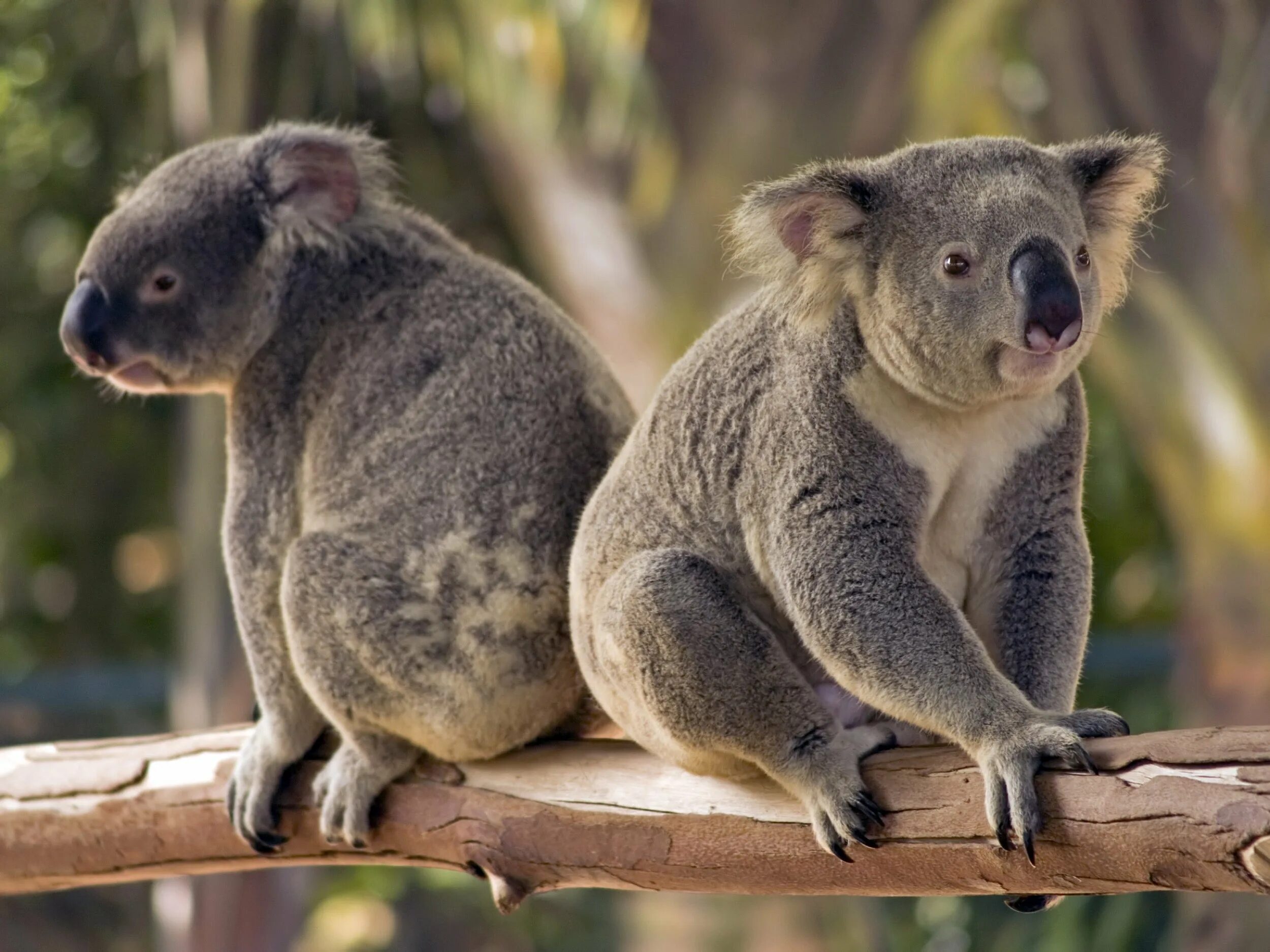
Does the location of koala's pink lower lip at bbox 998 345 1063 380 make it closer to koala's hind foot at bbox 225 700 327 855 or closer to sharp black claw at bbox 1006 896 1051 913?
sharp black claw at bbox 1006 896 1051 913

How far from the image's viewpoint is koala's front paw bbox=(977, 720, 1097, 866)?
2312mm

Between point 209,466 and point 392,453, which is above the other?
point 392,453

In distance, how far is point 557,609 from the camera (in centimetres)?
332

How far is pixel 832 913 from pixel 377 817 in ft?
18.3

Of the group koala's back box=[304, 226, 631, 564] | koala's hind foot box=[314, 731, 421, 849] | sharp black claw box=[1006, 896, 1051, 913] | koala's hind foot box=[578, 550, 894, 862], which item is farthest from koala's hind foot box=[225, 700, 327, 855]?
sharp black claw box=[1006, 896, 1051, 913]

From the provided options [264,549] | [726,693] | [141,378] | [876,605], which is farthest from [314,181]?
[876,605]

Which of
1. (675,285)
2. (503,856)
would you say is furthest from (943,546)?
(675,285)

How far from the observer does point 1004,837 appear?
234cm

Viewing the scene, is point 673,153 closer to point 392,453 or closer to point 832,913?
point 832,913

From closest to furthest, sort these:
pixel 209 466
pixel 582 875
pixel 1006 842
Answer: pixel 1006 842 → pixel 582 875 → pixel 209 466

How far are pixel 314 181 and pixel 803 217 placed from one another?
1403 millimetres

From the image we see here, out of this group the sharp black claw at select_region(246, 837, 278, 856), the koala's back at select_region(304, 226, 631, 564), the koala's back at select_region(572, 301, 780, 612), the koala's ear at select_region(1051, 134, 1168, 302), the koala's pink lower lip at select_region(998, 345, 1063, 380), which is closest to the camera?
the koala's pink lower lip at select_region(998, 345, 1063, 380)

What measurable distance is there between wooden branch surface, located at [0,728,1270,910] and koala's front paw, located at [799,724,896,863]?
31 millimetres

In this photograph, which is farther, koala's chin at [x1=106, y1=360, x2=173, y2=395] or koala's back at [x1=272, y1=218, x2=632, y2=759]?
koala's chin at [x1=106, y1=360, x2=173, y2=395]
